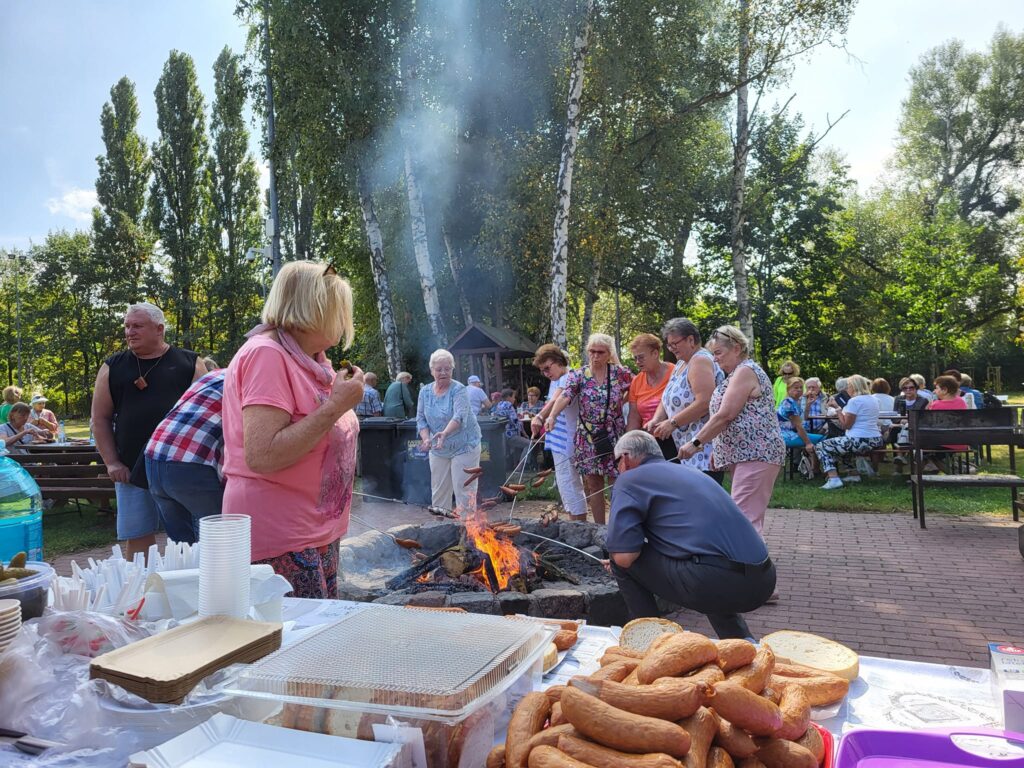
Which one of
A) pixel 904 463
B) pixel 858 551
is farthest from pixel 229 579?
pixel 904 463

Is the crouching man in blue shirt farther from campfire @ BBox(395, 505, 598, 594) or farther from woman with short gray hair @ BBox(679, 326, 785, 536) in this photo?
woman with short gray hair @ BBox(679, 326, 785, 536)

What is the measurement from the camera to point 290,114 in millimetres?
14336

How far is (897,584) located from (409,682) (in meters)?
5.81

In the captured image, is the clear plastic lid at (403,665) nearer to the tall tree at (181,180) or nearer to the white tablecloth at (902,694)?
the white tablecloth at (902,694)

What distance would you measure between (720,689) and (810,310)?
2901cm

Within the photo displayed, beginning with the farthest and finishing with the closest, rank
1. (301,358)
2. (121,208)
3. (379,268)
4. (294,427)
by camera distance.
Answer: (121,208) < (379,268) < (301,358) < (294,427)

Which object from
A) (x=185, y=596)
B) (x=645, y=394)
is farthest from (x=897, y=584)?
(x=185, y=596)

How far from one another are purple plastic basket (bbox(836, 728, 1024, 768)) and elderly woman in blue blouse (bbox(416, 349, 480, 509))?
6.08m

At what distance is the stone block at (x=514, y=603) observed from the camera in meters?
4.09

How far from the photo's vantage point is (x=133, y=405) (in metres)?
4.49

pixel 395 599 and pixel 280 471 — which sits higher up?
pixel 280 471

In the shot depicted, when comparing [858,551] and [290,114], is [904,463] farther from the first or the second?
[290,114]

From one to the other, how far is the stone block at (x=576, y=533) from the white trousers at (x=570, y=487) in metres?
0.44

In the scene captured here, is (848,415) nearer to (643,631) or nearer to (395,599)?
(395,599)
